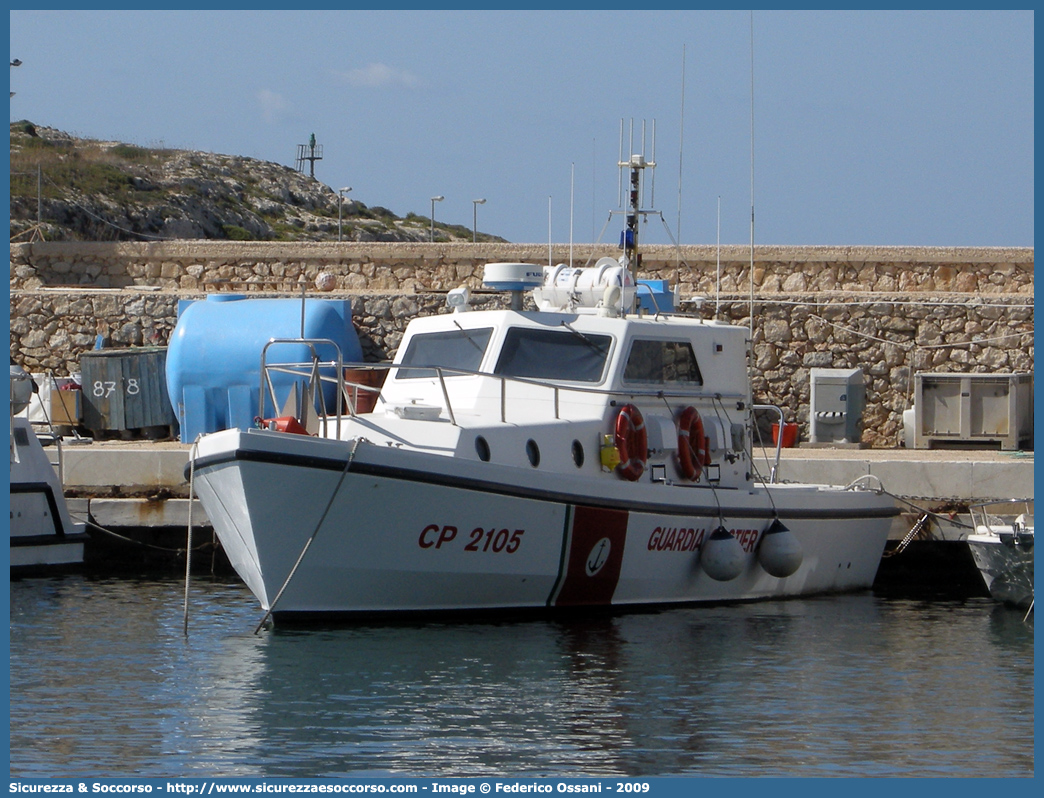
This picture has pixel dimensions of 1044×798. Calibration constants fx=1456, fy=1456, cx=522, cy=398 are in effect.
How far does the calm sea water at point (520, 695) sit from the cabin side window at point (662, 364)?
1.72 metres

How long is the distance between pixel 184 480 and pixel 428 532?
4154mm

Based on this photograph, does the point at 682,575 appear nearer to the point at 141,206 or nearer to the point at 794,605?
the point at 794,605

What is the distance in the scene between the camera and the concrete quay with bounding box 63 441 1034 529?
41.0 ft

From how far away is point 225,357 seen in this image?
611 inches

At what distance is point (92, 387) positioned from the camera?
53.3ft

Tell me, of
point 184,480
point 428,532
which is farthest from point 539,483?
point 184,480

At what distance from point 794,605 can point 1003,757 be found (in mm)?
4406

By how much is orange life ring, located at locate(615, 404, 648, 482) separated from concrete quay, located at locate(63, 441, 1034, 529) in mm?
2495

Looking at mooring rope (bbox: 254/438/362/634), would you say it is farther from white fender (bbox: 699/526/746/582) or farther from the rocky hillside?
the rocky hillside

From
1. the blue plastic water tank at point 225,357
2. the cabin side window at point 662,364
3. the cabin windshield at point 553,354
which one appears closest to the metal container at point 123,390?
the blue plastic water tank at point 225,357

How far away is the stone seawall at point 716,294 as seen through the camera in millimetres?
16312

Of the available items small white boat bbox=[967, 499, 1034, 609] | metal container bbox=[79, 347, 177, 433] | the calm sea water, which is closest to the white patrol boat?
the calm sea water

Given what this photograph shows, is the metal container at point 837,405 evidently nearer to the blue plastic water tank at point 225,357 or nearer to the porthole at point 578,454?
the blue plastic water tank at point 225,357

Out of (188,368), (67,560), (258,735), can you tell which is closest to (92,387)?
(188,368)
